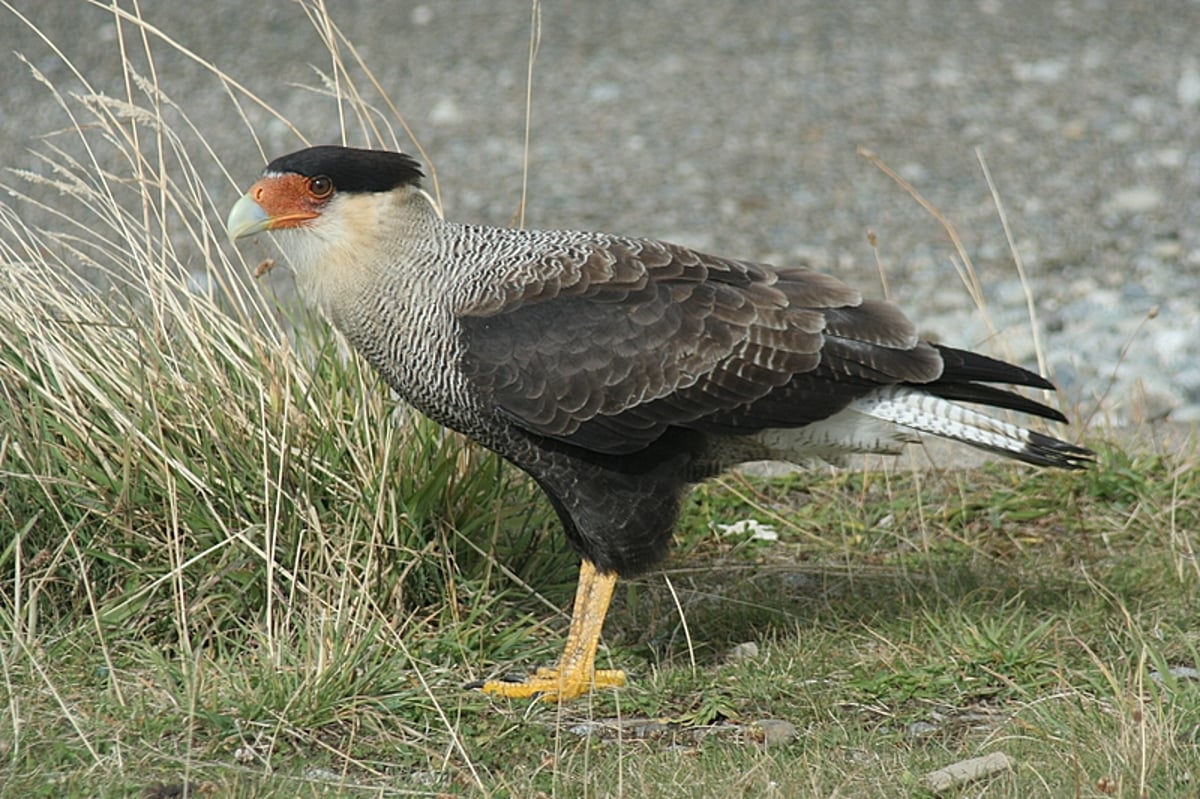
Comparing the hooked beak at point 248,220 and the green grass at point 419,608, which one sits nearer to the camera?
the green grass at point 419,608

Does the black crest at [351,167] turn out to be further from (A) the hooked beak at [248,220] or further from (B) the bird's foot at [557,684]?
(B) the bird's foot at [557,684]

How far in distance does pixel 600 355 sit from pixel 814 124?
608 centimetres

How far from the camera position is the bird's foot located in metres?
3.97

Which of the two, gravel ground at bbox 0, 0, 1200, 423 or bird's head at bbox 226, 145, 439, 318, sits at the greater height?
bird's head at bbox 226, 145, 439, 318

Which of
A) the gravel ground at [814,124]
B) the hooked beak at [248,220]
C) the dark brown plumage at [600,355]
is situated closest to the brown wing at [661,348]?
the dark brown plumage at [600,355]

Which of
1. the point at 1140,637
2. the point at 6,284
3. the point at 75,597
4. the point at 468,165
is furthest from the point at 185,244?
the point at 1140,637

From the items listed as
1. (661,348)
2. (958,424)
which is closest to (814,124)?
(958,424)

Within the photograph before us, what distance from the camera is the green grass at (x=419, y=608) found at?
135 inches

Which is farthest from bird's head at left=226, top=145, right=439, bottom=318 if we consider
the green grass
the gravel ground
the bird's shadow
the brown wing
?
the gravel ground

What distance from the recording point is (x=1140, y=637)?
3.78m

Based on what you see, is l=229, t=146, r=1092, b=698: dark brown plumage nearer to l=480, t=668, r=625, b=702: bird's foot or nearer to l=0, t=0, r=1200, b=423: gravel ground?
l=480, t=668, r=625, b=702: bird's foot

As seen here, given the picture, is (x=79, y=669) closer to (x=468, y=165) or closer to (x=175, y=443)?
(x=175, y=443)

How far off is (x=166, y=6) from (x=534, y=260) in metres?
8.10

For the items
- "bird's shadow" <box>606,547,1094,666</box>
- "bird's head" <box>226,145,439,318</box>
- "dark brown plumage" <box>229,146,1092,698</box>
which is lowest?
"bird's shadow" <box>606,547,1094,666</box>
